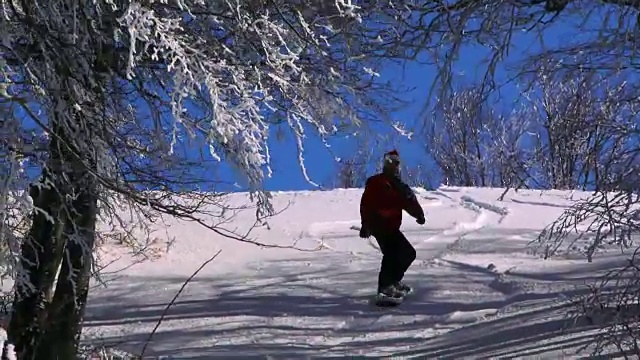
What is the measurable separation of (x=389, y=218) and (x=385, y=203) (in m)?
0.17

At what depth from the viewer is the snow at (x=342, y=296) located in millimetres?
6344

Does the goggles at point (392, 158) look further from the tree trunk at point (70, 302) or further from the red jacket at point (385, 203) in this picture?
the tree trunk at point (70, 302)

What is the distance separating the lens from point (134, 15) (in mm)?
3348

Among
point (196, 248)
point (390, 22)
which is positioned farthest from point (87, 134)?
point (196, 248)

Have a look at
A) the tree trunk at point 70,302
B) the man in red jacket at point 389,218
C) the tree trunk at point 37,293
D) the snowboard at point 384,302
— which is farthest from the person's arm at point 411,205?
the tree trunk at point 37,293

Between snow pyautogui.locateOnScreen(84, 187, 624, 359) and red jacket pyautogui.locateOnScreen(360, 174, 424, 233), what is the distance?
0.93m

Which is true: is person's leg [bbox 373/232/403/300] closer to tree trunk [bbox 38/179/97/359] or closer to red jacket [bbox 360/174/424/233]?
red jacket [bbox 360/174/424/233]

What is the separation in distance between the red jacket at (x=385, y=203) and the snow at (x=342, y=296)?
929 millimetres

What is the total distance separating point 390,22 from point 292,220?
31.7 ft

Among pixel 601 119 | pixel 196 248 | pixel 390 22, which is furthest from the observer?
pixel 196 248

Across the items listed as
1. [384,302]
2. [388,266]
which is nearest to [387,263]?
[388,266]

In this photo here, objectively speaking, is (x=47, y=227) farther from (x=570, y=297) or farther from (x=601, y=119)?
(x=570, y=297)


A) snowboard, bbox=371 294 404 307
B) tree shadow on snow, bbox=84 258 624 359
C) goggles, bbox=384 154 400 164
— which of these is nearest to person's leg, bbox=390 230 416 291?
snowboard, bbox=371 294 404 307

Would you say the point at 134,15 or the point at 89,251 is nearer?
the point at 134,15
